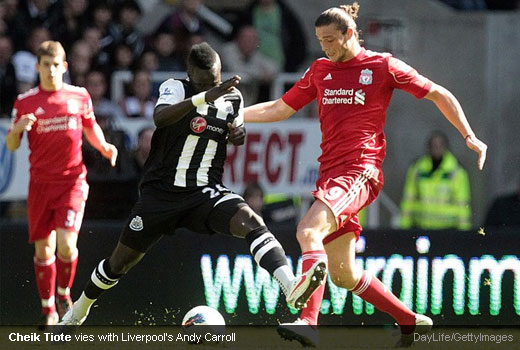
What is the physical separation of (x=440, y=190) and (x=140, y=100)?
10.5 ft

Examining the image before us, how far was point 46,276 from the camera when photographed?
923 cm

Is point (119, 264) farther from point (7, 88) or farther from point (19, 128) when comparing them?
point (7, 88)

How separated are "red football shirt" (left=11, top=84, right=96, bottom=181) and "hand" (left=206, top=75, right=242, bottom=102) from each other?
185cm

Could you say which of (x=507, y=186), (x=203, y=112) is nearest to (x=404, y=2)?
(x=507, y=186)

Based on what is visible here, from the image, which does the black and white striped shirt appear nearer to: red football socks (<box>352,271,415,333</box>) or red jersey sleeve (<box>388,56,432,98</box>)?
red jersey sleeve (<box>388,56,432,98</box>)

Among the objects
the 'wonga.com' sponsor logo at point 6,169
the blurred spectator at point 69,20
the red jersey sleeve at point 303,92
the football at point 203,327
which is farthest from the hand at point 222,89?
the blurred spectator at point 69,20

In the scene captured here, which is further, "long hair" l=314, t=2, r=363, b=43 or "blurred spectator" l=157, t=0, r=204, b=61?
"blurred spectator" l=157, t=0, r=204, b=61

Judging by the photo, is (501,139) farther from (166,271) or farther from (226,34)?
(166,271)

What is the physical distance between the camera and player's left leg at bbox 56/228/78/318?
30.0 feet

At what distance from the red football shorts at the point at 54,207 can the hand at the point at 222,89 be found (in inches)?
79.9

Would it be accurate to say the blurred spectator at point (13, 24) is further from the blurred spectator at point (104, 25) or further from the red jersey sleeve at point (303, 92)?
the red jersey sleeve at point (303, 92)

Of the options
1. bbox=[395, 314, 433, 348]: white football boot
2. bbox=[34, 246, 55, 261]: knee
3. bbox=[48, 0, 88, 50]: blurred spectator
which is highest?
bbox=[48, 0, 88, 50]: blurred spectator

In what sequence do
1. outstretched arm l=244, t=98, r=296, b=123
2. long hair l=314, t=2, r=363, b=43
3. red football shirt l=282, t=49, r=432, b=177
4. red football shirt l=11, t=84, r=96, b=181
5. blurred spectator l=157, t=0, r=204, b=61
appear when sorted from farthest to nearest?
1. blurred spectator l=157, t=0, r=204, b=61
2. red football shirt l=11, t=84, r=96, b=181
3. outstretched arm l=244, t=98, r=296, b=123
4. red football shirt l=282, t=49, r=432, b=177
5. long hair l=314, t=2, r=363, b=43

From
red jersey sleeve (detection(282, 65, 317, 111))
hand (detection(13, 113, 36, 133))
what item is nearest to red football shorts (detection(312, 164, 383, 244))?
red jersey sleeve (detection(282, 65, 317, 111))
